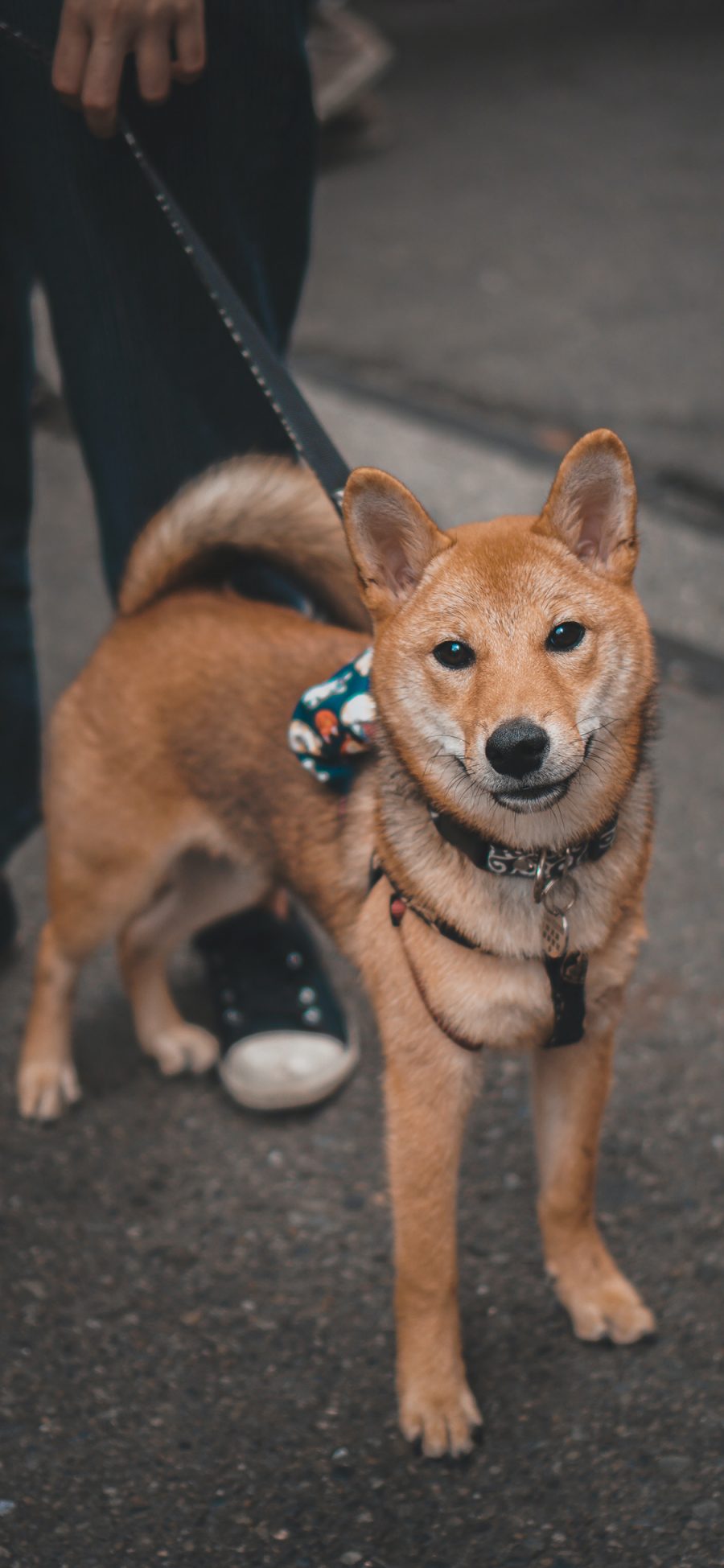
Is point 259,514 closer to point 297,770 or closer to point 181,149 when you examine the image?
point 297,770

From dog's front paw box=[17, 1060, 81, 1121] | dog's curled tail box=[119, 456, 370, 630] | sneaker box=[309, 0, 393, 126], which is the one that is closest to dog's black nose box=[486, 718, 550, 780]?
dog's curled tail box=[119, 456, 370, 630]

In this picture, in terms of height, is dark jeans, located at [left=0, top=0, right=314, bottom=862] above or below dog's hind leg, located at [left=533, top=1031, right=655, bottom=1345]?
above

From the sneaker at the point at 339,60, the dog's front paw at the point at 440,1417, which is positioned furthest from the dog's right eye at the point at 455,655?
the sneaker at the point at 339,60

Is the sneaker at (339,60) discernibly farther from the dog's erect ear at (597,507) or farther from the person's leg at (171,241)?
the dog's erect ear at (597,507)

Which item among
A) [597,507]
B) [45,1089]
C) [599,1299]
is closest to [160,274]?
[597,507]

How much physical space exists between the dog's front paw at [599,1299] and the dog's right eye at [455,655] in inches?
36.9

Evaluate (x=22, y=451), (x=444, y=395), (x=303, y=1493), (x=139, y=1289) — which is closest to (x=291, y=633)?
(x=22, y=451)

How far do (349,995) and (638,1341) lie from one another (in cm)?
93

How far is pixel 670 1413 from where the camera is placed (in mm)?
1930

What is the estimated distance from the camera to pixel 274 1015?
257 cm

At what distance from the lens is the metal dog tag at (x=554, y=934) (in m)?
1.76

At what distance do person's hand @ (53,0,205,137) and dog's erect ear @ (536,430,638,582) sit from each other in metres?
0.85

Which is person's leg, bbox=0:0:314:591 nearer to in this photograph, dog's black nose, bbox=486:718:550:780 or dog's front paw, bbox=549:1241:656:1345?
dog's black nose, bbox=486:718:550:780

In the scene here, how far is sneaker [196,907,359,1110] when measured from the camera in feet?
8.13
